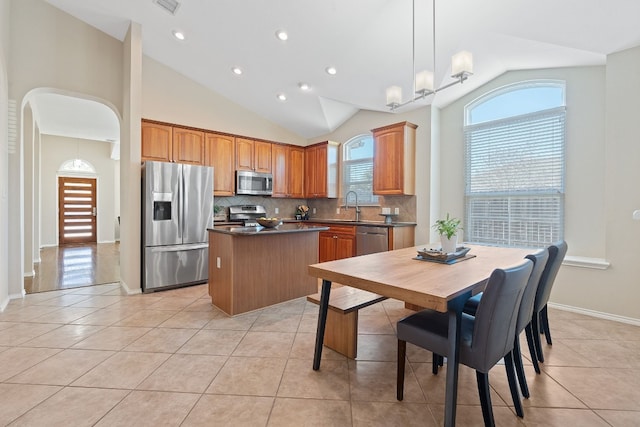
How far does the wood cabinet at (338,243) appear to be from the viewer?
16.5ft

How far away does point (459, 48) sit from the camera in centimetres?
340

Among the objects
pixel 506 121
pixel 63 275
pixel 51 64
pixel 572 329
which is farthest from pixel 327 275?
pixel 63 275

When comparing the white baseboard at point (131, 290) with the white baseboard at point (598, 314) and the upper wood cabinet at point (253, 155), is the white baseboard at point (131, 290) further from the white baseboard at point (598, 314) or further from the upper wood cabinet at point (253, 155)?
the white baseboard at point (598, 314)

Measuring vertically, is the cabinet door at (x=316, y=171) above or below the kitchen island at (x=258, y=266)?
above

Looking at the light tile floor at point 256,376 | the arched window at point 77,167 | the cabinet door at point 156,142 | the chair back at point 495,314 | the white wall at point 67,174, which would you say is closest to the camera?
the chair back at point 495,314

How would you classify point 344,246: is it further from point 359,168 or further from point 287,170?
point 287,170

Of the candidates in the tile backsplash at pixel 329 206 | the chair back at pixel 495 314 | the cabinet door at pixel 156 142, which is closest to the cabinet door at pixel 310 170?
the tile backsplash at pixel 329 206

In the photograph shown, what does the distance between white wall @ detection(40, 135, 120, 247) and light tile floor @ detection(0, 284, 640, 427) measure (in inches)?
267

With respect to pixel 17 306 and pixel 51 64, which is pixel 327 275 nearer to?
pixel 17 306

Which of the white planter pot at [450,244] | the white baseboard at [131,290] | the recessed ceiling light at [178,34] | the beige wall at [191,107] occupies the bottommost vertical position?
the white baseboard at [131,290]

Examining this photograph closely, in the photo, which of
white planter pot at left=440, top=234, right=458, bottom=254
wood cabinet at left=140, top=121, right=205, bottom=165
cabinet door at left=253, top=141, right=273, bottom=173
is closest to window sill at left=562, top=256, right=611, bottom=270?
white planter pot at left=440, top=234, right=458, bottom=254

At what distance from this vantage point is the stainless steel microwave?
5414 mm

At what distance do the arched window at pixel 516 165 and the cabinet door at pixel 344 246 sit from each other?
1.76m

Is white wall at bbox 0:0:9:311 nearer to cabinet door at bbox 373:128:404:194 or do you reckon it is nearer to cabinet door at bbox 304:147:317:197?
cabinet door at bbox 304:147:317:197
